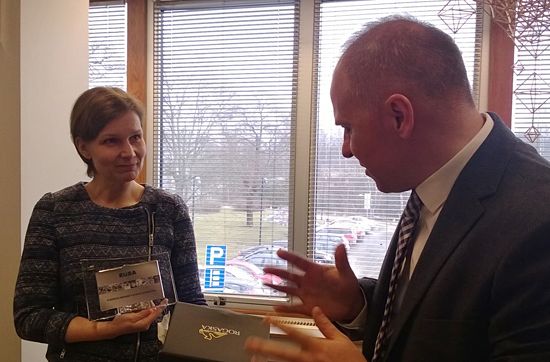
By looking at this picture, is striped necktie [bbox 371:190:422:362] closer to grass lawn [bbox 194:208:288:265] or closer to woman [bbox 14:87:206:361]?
woman [bbox 14:87:206:361]

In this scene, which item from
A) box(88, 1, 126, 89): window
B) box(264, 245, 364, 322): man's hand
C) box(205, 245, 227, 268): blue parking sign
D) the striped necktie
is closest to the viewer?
the striped necktie

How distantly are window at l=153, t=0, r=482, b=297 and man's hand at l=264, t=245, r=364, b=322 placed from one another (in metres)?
1.59

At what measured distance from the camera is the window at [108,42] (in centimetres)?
322

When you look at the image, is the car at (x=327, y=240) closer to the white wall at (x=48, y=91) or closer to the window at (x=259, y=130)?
the window at (x=259, y=130)

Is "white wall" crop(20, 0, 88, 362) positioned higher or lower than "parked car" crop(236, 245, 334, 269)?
higher

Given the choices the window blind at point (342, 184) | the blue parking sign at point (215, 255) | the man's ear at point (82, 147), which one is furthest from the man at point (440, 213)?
the blue parking sign at point (215, 255)

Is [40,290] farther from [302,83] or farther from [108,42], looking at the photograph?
[108,42]

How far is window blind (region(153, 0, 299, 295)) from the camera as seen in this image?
9.72 feet

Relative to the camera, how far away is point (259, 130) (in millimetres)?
2994

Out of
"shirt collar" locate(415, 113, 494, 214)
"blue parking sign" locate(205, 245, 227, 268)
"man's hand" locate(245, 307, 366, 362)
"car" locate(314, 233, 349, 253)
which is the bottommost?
"blue parking sign" locate(205, 245, 227, 268)

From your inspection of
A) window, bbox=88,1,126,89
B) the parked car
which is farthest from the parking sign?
window, bbox=88,1,126,89

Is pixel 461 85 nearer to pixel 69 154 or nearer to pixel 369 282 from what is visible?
pixel 369 282

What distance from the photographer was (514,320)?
0.82 meters

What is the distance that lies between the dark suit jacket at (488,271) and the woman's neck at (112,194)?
103cm
